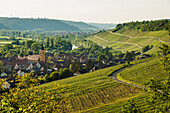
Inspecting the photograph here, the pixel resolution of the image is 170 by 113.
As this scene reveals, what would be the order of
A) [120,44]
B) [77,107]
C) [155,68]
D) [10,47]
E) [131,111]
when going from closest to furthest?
[131,111] < [77,107] < [155,68] < [10,47] < [120,44]

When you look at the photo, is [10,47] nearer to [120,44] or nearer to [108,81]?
[120,44]

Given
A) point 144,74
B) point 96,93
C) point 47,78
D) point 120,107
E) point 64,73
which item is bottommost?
point 47,78

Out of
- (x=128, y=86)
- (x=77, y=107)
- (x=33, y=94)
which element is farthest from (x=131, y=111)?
(x=128, y=86)

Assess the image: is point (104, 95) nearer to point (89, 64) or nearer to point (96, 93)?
point (96, 93)

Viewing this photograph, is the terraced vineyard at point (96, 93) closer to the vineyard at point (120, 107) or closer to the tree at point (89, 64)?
the vineyard at point (120, 107)

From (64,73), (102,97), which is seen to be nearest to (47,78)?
(64,73)

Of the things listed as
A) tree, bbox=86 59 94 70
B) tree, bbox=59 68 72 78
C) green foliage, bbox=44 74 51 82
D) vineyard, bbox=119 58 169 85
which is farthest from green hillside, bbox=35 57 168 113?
tree, bbox=86 59 94 70

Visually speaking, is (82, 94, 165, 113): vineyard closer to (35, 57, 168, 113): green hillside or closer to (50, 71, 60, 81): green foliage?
(35, 57, 168, 113): green hillside

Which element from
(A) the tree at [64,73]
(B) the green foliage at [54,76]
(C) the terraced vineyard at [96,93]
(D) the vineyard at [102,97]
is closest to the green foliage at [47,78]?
(B) the green foliage at [54,76]

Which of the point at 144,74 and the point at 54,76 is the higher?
the point at 144,74

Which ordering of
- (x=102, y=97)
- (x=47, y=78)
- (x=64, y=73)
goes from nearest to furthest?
(x=102, y=97)
(x=47, y=78)
(x=64, y=73)

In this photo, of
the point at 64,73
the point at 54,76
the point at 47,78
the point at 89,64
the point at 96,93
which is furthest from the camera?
the point at 89,64
